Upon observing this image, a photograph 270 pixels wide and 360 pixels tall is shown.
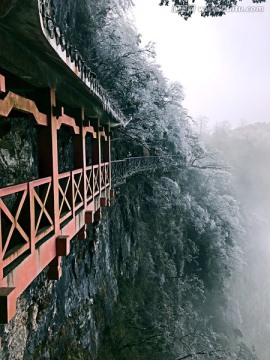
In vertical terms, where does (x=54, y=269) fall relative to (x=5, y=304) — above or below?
below

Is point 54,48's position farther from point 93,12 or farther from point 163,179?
point 163,179

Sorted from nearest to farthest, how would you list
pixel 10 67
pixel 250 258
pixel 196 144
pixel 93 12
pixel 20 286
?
1. pixel 20 286
2. pixel 10 67
3. pixel 93 12
4. pixel 196 144
5. pixel 250 258

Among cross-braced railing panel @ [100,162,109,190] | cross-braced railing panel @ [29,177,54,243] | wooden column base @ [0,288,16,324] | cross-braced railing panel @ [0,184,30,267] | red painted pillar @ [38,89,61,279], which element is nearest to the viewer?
wooden column base @ [0,288,16,324]

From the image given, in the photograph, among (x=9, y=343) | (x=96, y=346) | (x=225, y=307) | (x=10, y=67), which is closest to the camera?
(x=10, y=67)

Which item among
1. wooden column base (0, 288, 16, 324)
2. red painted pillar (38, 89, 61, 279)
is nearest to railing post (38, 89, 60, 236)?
red painted pillar (38, 89, 61, 279)

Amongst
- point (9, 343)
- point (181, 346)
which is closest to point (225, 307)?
point (181, 346)

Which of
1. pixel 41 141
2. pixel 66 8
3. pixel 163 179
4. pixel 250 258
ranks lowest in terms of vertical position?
pixel 250 258

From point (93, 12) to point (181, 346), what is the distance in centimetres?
1558

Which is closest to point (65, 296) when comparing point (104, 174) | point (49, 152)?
point (104, 174)

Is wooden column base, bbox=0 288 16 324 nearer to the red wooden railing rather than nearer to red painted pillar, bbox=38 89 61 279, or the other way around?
the red wooden railing

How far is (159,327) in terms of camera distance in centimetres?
1448

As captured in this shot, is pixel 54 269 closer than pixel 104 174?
Yes

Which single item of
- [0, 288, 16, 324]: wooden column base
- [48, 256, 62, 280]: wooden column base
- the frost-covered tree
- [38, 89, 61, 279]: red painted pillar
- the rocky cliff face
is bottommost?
the rocky cliff face

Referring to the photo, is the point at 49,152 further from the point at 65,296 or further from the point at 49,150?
the point at 65,296
